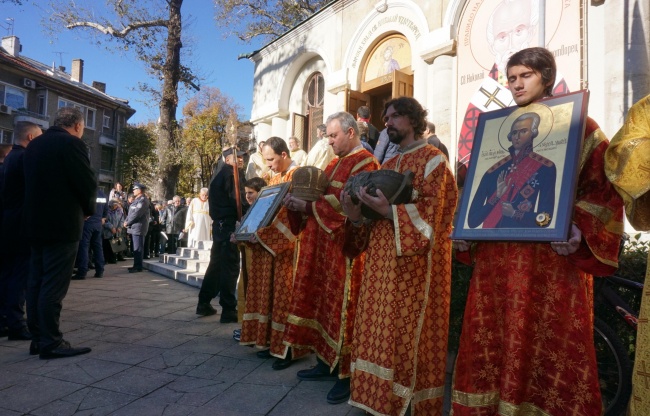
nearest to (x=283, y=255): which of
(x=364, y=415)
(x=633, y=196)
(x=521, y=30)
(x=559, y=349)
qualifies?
(x=364, y=415)

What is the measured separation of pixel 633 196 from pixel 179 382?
330 centimetres

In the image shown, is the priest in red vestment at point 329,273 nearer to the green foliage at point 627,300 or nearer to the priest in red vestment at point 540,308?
the priest in red vestment at point 540,308

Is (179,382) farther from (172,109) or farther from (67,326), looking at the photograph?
(172,109)

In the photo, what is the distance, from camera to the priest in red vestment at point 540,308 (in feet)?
6.77

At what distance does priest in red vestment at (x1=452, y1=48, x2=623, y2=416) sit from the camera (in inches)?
81.2

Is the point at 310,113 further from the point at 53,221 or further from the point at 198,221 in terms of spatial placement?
the point at 53,221

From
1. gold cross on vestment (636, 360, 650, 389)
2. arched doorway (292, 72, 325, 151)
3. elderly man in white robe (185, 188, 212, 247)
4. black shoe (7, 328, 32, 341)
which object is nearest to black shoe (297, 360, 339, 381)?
gold cross on vestment (636, 360, 650, 389)

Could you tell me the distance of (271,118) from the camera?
1388 centimetres

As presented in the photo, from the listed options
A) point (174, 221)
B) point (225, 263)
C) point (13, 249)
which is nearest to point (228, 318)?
point (225, 263)

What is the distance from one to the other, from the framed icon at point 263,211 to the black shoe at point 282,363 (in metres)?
1.13

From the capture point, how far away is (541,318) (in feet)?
7.32

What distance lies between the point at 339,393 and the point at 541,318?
156 cm

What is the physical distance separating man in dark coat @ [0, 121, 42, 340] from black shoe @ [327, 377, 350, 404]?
3757mm

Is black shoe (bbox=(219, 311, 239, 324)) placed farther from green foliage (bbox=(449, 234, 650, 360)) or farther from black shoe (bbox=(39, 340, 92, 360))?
green foliage (bbox=(449, 234, 650, 360))
